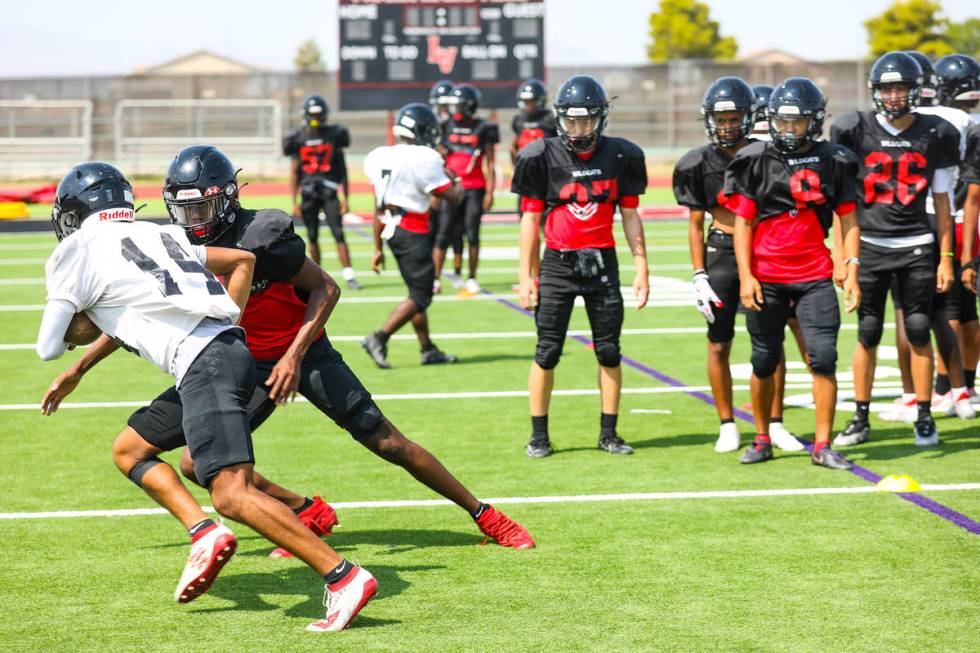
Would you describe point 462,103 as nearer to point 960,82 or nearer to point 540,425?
point 960,82

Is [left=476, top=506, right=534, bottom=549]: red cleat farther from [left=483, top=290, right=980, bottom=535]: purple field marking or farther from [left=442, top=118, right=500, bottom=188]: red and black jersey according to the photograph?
[left=442, top=118, right=500, bottom=188]: red and black jersey

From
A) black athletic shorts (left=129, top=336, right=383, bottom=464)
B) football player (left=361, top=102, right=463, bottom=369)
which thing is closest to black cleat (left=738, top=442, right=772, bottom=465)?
black athletic shorts (left=129, top=336, right=383, bottom=464)

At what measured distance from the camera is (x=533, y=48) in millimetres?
27875

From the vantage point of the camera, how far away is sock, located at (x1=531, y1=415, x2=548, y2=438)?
754 centimetres

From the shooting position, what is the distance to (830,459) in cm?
Result: 709

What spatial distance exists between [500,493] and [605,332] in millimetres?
1269

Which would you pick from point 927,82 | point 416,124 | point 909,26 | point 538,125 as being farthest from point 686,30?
point 927,82

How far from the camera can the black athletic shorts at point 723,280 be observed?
24.8 feet

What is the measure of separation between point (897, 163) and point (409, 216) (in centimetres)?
394

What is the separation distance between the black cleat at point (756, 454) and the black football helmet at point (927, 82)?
219 cm

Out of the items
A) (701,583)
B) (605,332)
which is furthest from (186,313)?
(605,332)

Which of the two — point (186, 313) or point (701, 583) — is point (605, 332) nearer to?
point (701, 583)

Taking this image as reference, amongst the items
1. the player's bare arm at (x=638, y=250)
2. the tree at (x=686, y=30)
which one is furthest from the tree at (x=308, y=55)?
the player's bare arm at (x=638, y=250)

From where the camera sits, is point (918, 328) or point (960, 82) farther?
point (960, 82)
